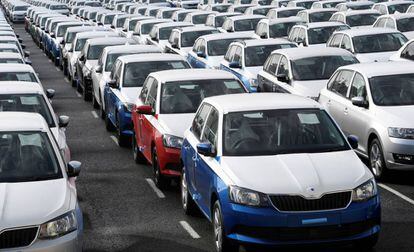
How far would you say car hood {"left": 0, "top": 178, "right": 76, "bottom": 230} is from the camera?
353 inches

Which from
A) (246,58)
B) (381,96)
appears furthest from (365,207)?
(246,58)

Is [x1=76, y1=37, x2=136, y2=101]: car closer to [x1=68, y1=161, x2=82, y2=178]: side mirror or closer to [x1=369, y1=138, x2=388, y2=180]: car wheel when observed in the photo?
[x1=369, y1=138, x2=388, y2=180]: car wheel

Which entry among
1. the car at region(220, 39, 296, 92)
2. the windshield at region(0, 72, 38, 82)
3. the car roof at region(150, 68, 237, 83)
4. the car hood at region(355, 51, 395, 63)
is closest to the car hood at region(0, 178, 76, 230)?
the car roof at region(150, 68, 237, 83)

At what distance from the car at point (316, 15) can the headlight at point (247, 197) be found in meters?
24.4

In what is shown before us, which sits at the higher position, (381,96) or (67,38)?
(381,96)

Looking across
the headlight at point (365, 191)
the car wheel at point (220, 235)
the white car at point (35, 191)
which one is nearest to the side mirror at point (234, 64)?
the white car at point (35, 191)

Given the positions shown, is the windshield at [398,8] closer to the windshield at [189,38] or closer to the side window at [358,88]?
the windshield at [189,38]

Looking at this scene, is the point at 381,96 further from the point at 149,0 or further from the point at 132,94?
the point at 149,0

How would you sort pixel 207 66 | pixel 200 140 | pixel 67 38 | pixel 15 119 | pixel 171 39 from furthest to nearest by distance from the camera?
pixel 67 38 < pixel 171 39 < pixel 207 66 < pixel 200 140 < pixel 15 119

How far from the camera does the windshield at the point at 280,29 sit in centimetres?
3064

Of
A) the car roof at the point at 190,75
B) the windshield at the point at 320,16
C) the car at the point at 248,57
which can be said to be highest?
the car roof at the point at 190,75

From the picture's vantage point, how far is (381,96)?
1500 cm

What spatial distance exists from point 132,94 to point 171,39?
41.6 ft

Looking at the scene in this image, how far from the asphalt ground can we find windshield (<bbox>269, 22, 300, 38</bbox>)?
1245 centimetres
